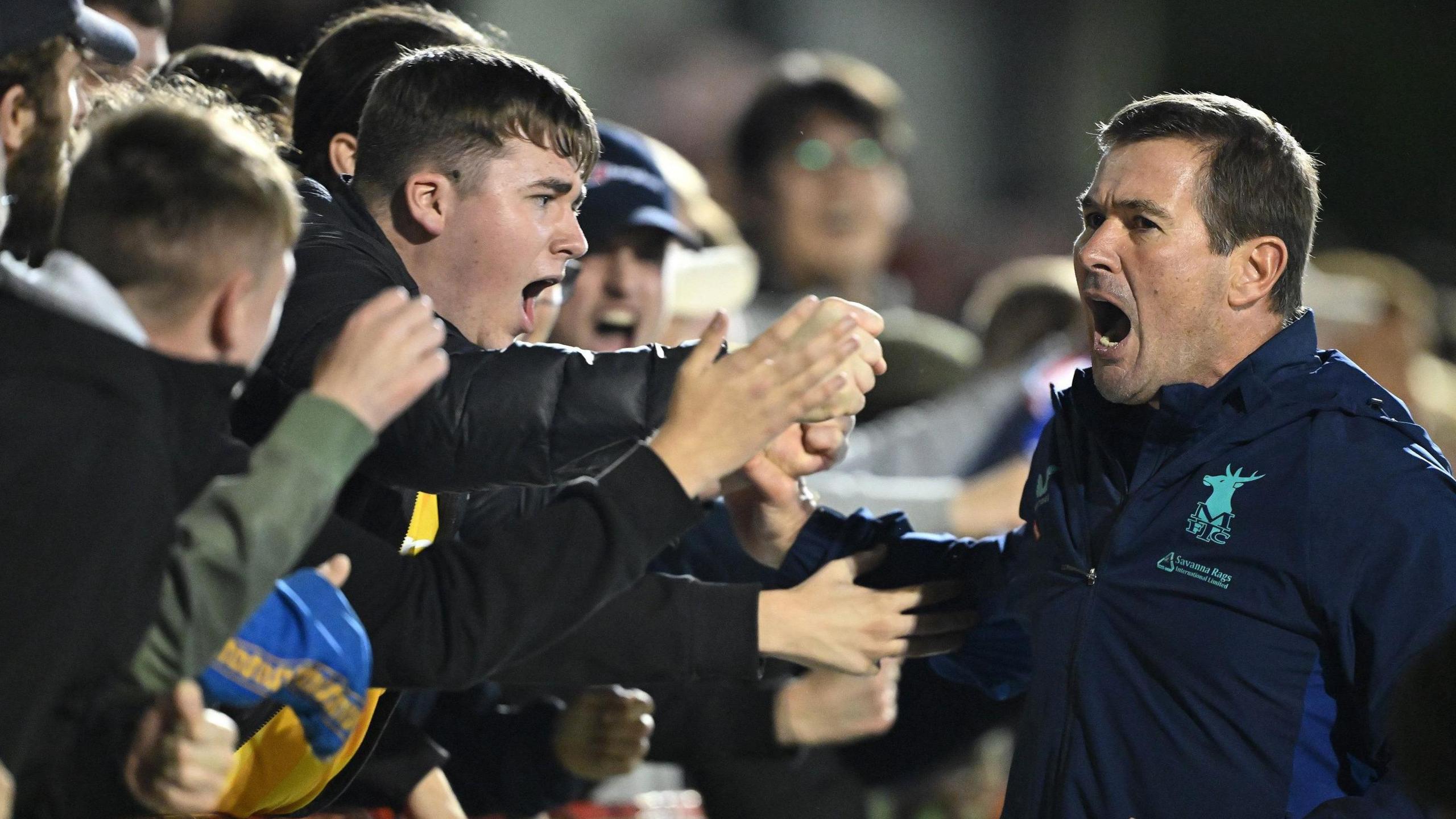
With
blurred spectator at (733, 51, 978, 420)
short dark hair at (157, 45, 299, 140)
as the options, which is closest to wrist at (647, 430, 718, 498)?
short dark hair at (157, 45, 299, 140)

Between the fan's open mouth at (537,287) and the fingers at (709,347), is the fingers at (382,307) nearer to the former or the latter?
the fingers at (709,347)

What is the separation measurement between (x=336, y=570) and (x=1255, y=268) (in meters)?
1.71

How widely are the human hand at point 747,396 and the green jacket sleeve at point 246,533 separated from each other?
50 cm

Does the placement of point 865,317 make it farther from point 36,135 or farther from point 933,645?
point 36,135

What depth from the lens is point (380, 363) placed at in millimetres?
2258

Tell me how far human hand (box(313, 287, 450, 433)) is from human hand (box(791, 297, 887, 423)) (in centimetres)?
58

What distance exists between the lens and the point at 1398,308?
306 inches

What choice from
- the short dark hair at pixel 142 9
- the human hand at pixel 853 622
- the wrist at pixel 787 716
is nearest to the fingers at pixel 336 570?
the human hand at pixel 853 622

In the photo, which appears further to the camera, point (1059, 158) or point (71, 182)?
point (1059, 158)

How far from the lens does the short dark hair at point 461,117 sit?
10.1ft

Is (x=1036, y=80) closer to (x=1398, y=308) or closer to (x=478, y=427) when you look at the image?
(x=1398, y=308)

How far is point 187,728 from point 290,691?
0.26 m

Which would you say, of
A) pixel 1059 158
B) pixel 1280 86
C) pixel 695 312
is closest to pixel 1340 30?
pixel 1280 86

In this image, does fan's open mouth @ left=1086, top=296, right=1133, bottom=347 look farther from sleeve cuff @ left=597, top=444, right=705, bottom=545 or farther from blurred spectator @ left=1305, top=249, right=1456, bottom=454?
blurred spectator @ left=1305, top=249, right=1456, bottom=454
